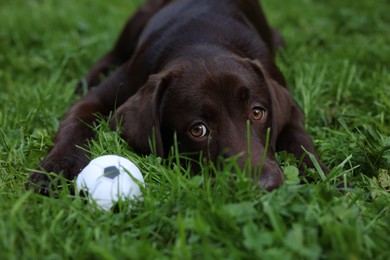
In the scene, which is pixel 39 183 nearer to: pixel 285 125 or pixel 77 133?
pixel 77 133

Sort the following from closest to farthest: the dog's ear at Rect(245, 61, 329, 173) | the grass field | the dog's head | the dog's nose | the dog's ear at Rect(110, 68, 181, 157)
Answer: the grass field
the dog's nose
the dog's head
the dog's ear at Rect(110, 68, 181, 157)
the dog's ear at Rect(245, 61, 329, 173)

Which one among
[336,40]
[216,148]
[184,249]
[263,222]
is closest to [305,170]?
[216,148]

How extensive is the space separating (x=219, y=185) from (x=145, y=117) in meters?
0.70

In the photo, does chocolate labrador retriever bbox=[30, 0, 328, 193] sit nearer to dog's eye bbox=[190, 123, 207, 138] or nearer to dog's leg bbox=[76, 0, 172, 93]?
dog's eye bbox=[190, 123, 207, 138]

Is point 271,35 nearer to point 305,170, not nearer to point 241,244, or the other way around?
point 305,170

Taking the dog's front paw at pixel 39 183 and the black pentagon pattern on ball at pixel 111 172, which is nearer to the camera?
the black pentagon pattern on ball at pixel 111 172

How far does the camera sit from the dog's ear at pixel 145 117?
297 centimetres

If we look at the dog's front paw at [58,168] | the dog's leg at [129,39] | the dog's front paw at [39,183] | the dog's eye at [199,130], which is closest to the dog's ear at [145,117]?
the dog's eye at [199,130]

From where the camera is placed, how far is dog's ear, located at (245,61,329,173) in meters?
3.14

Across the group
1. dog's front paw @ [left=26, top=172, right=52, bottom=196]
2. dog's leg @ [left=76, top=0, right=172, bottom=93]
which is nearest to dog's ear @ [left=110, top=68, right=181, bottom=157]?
dog's front paw @ [left=26, top=172, right=52, bottom=196]

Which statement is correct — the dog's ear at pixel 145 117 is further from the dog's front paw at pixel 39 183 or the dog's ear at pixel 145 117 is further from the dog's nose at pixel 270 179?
the dog's nose at pixel 270 179

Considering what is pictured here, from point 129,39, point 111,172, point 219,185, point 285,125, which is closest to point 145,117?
point 111,172

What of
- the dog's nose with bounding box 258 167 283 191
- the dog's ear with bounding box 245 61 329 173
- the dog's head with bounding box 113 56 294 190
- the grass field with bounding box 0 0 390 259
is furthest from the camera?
the dog's ear with bounding box 245 61 329 173

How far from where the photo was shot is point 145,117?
3.02 m
